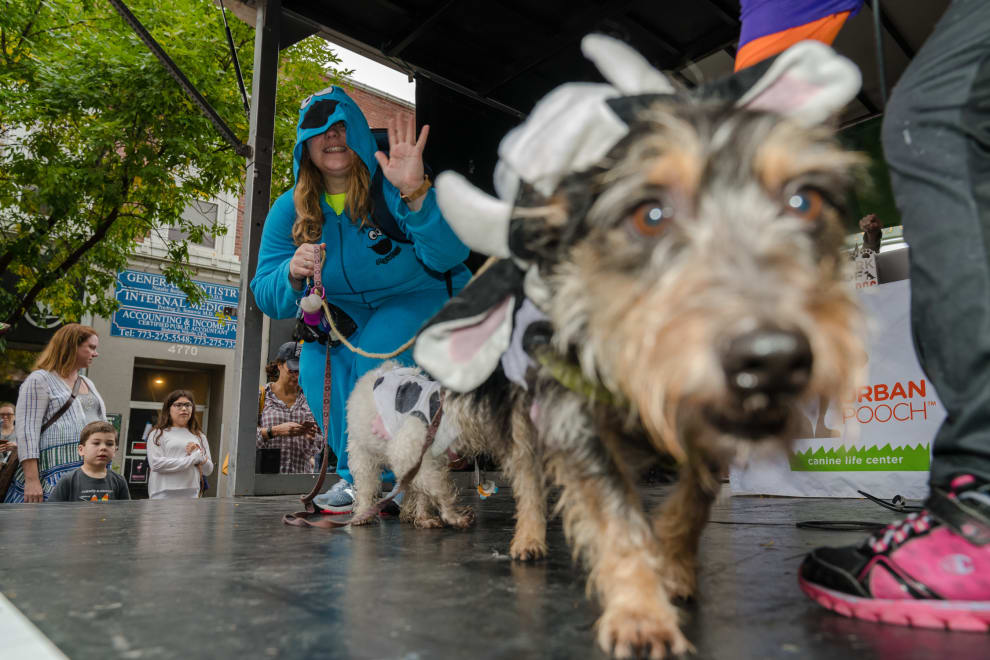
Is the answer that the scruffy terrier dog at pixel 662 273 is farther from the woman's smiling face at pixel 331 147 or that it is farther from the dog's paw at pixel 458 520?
the woman's smiling face at pixel 331 147

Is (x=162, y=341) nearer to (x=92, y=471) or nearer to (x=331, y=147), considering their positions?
(x=92, y=471)

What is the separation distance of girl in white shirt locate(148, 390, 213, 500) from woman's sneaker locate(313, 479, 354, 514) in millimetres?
4012

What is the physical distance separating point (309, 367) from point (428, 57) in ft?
13.7

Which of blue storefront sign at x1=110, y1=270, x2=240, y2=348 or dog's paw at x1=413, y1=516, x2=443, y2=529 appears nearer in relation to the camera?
dog's paw at x1=413, y1=516, x2=443, y2=529

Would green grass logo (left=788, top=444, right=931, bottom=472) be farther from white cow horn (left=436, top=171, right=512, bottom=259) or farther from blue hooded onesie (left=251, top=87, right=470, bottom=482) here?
white cow horn (left=436, top=171, right=512, bottom=259)

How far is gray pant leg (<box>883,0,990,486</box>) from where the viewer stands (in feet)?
5.03

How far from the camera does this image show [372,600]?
1734 millimetres

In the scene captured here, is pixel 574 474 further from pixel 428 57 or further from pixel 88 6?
pixel 88 6

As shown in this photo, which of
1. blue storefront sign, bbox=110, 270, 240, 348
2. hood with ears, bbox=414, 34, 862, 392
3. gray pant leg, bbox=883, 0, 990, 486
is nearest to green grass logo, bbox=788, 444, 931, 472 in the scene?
gray pant leg, bbox=883, 0, 990, 486

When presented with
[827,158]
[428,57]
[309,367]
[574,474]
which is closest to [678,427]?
[574,474]

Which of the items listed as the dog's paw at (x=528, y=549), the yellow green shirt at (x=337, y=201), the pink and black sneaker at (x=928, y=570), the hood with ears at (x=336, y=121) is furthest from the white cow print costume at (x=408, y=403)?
the pink and black sneaker at (x=928, y=570)

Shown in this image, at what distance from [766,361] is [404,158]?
3.17 meters

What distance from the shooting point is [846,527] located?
329cm

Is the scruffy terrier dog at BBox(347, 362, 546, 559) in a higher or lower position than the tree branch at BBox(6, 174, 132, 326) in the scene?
lower
